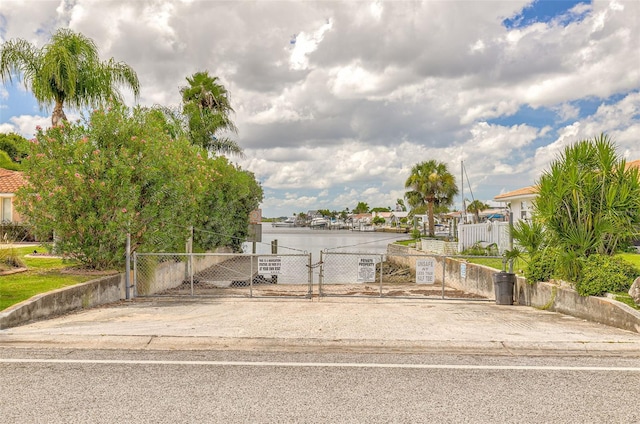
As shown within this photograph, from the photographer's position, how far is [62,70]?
22.2 m

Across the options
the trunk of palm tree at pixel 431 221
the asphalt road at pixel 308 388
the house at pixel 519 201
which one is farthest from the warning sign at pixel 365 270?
the trunk of palm tree at pixel 431 221

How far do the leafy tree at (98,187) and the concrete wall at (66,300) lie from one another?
1017 mm

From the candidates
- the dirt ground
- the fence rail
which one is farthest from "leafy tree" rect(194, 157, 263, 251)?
the dirt ground

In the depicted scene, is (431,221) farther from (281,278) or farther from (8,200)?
(8,200)

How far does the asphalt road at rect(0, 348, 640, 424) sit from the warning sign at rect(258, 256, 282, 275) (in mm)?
6179

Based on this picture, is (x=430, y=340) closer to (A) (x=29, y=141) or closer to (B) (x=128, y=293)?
(B) (x=128, y=293)

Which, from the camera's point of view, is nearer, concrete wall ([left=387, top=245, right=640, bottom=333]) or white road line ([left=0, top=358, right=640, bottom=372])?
white road line ([left=0, top=358, right=640, bottom=372])

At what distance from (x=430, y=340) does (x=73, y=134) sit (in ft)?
35.4

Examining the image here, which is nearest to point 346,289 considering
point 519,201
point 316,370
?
point 316,370

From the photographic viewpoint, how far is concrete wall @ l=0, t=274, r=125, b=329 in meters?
8.93

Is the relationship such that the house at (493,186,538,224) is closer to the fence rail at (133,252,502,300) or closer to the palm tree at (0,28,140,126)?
the fence rail at (133,252,502,300)

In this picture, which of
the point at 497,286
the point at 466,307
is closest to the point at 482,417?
the point at 466,307

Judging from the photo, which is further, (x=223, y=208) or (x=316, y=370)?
(x=223, y=208)

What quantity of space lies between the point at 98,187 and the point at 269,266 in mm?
4768
